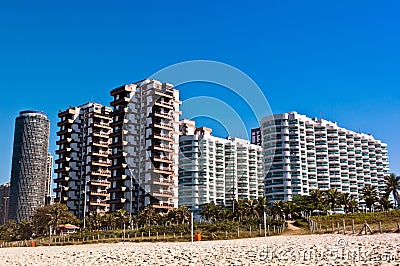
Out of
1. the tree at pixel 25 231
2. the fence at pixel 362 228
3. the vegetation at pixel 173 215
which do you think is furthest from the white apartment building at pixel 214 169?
the fence at pixel 362 228

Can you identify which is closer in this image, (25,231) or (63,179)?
(25,231)

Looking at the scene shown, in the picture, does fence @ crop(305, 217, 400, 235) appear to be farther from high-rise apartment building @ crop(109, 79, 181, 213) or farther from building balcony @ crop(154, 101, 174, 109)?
building balcony @ crop(154, 101, 174, 109)

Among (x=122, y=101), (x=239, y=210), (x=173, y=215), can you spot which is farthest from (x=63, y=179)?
(x=239, y=210)

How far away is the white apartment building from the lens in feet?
407

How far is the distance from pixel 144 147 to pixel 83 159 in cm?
2731

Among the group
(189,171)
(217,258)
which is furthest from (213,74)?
(189,171)

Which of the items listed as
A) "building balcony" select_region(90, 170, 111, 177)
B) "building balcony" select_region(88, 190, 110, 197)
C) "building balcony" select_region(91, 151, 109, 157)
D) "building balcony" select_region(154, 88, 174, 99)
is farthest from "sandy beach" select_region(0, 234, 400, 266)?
"building balcony" select_region(91, 151, 109, 157)

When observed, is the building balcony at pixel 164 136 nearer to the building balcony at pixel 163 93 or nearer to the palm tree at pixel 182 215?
the building balcony at pixel 163 93

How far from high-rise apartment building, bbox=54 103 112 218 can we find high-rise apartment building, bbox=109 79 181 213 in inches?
418

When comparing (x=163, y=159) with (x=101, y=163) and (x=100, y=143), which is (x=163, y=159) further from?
(x=100, y=143)

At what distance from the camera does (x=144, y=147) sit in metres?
103

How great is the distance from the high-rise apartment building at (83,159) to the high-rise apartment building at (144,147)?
10.6m

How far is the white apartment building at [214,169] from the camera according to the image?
124125 mm

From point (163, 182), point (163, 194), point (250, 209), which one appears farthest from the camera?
point (163, 182)
